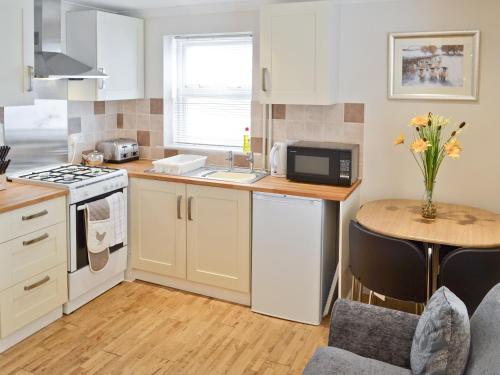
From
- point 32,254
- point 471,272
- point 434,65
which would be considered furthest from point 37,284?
point 434,65

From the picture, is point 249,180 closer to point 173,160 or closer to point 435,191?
point 173,160

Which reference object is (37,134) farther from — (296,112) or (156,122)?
(296,112)

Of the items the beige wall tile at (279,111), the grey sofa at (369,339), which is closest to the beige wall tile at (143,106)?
the beige wall tile at (279,111)

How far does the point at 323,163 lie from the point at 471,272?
47.2 inches

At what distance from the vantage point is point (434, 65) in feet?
11.3

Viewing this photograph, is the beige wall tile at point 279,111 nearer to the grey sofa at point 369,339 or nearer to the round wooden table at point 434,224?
the round wooden table at point 434,224

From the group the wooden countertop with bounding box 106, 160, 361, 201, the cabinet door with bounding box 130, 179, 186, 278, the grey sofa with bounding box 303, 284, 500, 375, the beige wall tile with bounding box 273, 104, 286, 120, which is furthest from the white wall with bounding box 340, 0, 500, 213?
the grey sofa with bounding box 303, 284, 500, 375

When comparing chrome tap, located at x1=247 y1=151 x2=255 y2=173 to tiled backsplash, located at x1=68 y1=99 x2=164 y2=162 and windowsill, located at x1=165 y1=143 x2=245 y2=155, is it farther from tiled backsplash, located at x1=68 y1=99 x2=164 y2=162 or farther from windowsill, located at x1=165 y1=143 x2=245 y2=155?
tiled backsplash, located at x1=68 y1=99 x2=164 y2=162

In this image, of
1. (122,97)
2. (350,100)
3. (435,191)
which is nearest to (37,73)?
(122,97)

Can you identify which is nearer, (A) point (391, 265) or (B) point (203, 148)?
(A) point (391, 265)

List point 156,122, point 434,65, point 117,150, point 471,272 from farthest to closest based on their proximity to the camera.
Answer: point 156,122, point 117,150, point 434,65, point 471,272

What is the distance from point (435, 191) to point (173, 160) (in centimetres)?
190

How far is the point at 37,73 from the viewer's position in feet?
11.3

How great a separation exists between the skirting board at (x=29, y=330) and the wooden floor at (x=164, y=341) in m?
0.04
